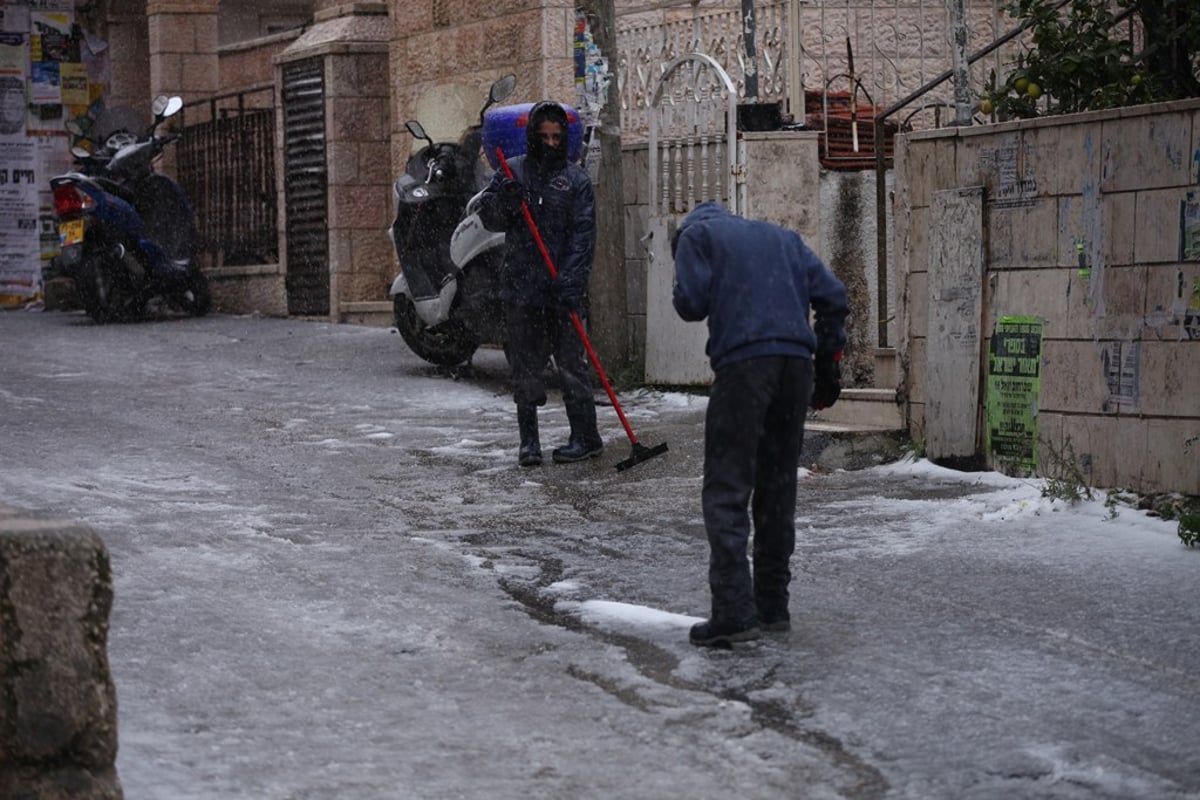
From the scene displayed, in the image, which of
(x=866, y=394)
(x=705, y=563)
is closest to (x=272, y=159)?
(x=866, y=394)

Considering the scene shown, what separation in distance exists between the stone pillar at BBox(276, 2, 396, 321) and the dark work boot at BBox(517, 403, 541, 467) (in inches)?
322

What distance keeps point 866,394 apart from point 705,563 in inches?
135

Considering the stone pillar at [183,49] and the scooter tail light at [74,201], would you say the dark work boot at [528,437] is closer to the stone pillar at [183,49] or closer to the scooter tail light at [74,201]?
the scooter tail light at [74,201]

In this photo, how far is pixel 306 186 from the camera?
18625mm

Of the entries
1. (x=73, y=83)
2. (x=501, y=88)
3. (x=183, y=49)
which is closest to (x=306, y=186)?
(x=183, y=49)

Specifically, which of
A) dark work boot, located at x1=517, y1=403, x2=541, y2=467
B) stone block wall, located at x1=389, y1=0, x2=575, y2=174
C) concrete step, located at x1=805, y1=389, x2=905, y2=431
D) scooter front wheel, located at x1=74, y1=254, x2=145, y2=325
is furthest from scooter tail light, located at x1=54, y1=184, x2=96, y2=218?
concrete step, located at x1=805, y1=389, x2=905, y2=431

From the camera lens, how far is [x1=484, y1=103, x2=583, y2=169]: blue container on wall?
12.1 meters

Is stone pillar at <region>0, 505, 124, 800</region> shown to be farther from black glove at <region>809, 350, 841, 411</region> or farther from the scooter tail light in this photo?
the scooter tail light

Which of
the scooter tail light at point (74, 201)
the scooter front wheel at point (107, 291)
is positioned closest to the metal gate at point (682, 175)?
the scooter tail light at point (74, 201)

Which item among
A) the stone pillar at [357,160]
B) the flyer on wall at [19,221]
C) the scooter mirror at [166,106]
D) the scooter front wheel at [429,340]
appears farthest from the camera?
the flyer on wall at [19,221]

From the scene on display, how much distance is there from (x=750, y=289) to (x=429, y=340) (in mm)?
8002

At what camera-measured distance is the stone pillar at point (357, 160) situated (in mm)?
18125

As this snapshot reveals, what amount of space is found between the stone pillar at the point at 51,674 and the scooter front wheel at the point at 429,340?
31.7 feet

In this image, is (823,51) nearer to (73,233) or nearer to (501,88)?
(501,88)
